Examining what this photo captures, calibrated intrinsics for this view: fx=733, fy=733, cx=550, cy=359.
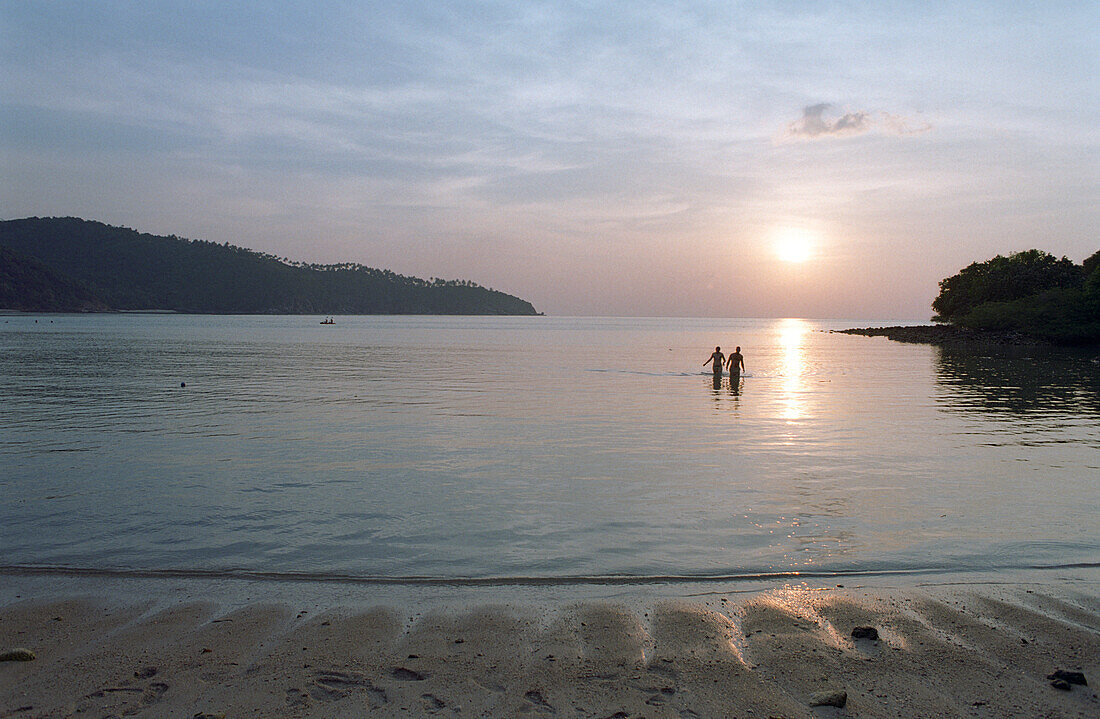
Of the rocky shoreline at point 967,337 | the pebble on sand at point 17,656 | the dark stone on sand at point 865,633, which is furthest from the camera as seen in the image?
the rocky shoreline at point 967,337

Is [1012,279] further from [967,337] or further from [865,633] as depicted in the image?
[865,633]

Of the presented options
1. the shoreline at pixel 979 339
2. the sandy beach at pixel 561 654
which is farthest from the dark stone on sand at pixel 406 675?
the shoreline at pixel 979 339

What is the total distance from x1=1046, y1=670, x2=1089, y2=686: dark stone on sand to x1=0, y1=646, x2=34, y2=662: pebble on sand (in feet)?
27.0

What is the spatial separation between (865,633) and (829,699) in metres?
1.43

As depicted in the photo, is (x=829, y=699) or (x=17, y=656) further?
(x=17, y=656)

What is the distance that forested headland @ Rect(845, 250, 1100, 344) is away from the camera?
74875mm

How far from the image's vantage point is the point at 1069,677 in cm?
571

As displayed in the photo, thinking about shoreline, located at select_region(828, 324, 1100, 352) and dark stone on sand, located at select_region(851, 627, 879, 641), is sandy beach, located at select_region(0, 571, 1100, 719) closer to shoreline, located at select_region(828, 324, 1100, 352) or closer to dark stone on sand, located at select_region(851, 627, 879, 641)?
dark stone on sand, located at select_region(851, 627, 879, 641)

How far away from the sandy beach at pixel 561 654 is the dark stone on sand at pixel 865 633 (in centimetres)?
7

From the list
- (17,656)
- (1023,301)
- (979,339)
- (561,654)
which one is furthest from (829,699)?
(979,339)

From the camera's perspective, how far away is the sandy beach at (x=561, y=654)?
539 cm

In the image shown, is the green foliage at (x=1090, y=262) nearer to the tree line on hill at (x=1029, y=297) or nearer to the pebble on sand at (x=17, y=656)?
the tree line on hill at (x=1029, y=297)

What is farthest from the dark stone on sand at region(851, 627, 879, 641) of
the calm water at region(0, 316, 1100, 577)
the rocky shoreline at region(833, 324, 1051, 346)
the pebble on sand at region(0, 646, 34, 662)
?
the rocky shoreline at region(833, 324, 1051, 346)

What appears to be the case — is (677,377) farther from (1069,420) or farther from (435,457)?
(435,457)
